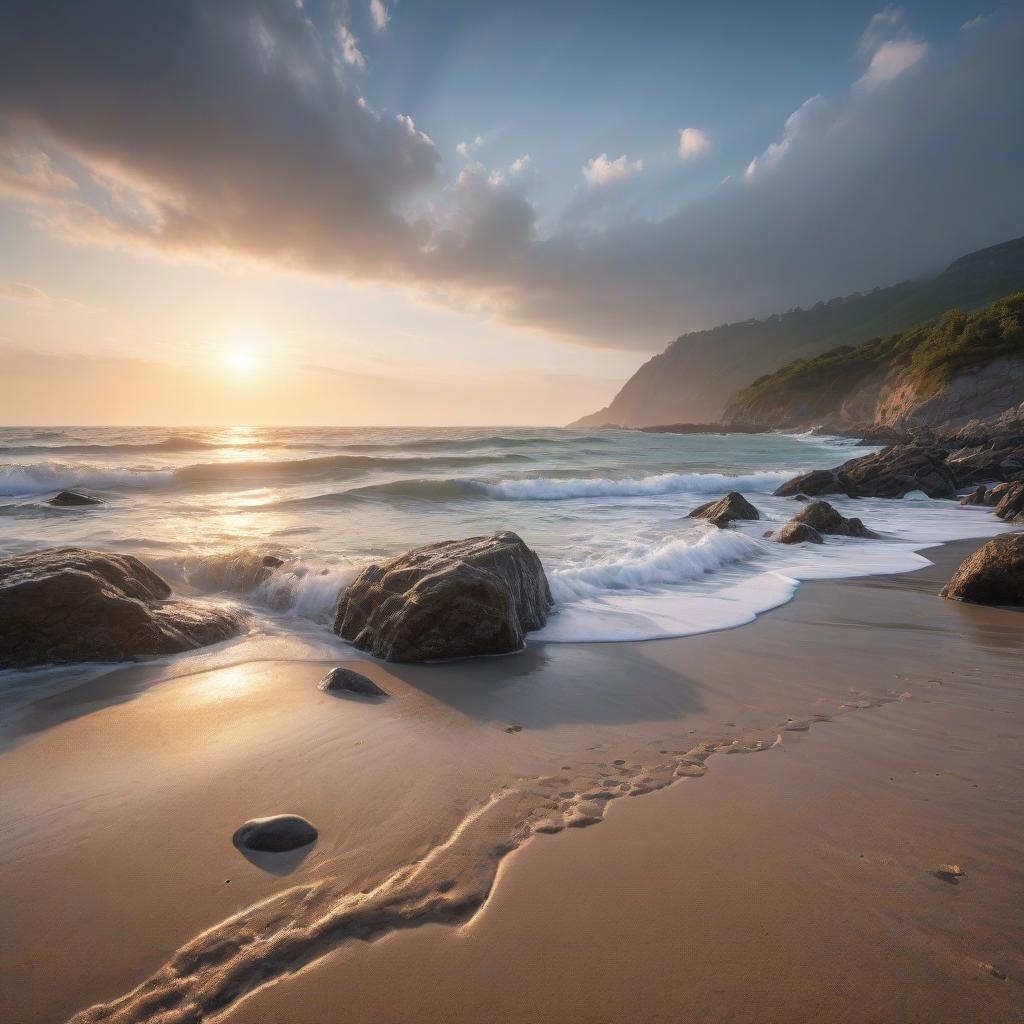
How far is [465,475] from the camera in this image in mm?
24297

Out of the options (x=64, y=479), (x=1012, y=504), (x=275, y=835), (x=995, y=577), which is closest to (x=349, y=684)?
(x=275, y=835)

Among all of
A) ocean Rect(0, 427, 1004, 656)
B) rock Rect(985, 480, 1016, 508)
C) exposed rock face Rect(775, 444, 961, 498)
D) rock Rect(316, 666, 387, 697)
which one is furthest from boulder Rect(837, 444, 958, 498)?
rock Rect(316, 666, 387, 697)

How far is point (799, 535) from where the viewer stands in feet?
32.0

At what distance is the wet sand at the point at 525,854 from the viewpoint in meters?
1.64

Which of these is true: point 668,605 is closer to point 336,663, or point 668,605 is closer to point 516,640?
point 516,640

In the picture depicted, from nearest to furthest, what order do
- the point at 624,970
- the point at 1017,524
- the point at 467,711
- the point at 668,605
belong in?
the point at 624,970, the point at 467,711, the point at 668,605, the point at 1017,524

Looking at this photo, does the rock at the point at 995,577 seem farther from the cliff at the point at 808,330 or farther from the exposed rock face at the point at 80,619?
the cliff at the point at 808,330

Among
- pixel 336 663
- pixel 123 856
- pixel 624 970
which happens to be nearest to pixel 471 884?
pixel 624 970

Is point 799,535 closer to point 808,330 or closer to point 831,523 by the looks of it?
point 831,523

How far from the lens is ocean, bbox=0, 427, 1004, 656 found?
6.17 m

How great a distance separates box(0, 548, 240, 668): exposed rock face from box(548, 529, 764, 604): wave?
11.7 ft

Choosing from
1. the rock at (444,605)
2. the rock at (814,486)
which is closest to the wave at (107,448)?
the rock at (814,486)

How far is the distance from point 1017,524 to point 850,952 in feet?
42.9

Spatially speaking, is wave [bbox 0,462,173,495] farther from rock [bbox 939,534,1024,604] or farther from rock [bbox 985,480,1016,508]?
rock [bbox 985,480,1016,508]
